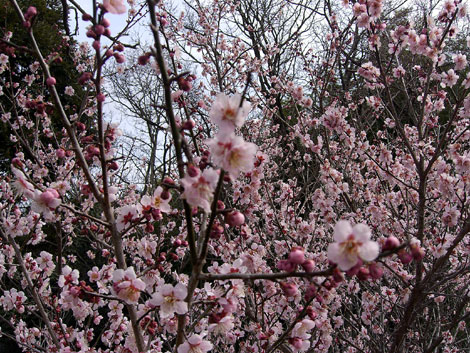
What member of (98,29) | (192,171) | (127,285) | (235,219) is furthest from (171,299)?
(98,29)

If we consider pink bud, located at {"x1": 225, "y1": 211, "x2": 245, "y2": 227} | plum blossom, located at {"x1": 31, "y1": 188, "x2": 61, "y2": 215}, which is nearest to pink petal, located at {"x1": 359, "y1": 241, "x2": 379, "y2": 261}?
pink bud, located at {"x1": 225, "y1": 211, "x2": 245, "y2": 227}

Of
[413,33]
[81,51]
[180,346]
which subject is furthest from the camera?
[81,51]

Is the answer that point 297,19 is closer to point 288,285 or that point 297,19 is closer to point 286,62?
point 286,62

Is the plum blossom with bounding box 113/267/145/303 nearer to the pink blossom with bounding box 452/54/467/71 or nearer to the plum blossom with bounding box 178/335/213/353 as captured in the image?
the plum blossom with bounding box 178/335/213/353

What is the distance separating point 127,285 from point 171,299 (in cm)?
20

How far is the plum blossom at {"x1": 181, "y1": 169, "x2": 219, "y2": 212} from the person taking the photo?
1.00 meters

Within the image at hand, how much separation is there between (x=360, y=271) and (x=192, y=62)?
30.0 feet

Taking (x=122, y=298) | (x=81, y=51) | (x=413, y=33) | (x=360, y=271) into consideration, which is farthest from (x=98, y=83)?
(x=81, y=51)

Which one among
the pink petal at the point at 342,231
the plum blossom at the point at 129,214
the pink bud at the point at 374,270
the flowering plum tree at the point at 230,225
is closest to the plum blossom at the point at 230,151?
the flowering plum tree at the point at 230,225

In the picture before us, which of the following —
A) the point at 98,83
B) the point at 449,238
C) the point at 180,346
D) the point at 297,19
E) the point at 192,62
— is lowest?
the point at 180,346

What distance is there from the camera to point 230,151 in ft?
3.15

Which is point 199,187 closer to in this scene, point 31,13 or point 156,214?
point 156,214

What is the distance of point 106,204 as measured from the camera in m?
1.57

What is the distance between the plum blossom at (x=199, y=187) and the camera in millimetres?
1001
